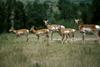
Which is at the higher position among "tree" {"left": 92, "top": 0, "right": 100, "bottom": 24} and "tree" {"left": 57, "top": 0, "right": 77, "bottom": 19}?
"tree" {"left": 92, "top": 0, "right": 100, "bottom": 24}

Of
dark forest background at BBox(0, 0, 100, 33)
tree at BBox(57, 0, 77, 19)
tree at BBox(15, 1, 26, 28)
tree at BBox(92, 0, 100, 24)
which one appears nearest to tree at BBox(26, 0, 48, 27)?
dark forest background at BBox(0, 0, 100, 33)

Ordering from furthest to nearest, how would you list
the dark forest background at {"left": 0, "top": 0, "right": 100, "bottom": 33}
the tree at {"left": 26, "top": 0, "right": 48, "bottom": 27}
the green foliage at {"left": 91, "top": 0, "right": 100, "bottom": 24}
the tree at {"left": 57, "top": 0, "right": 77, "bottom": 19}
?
the tree at {"left": 57, "top": 0, "right": 77, "bottom": 19} → the tree at {"left": 26, "top": 0, "right": 48, "bottom": 27} → the dark forest background at {"left": 0, "top": 0, "right": 100, "bottom": 33} → the green foliage at {"left": 91, "top": 0, "right": 100, "bottom": 24}

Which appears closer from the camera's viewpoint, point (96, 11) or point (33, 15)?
point (96, 11)

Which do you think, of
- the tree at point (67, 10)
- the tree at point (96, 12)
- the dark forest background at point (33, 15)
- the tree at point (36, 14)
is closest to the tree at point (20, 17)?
the dark forest background at point (33, 15)

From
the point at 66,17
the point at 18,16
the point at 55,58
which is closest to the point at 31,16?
the point at 18,16

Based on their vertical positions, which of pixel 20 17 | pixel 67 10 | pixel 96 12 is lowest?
pixel 67 10

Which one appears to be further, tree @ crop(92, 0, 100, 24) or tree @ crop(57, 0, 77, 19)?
tree @ crop(57, 0, 77, 19)

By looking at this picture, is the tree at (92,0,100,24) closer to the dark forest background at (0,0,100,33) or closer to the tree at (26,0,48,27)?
the dark forest background at (0,0,100,33)

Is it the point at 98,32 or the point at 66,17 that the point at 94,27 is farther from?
the point at 66,17

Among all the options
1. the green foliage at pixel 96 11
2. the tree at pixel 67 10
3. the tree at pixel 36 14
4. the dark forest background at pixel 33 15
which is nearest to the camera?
the green foliage at pixel 96 11

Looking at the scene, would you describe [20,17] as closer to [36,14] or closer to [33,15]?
[33,15]

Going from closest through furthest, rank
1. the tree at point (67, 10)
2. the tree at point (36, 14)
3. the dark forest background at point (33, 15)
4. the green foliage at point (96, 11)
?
the green foliage at point (96, 11) < the dark forest background at point (33, 15) < the tree at point (36, 14) < the tree at point (67, 10)

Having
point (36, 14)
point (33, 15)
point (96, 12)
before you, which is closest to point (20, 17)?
point (33, 15)

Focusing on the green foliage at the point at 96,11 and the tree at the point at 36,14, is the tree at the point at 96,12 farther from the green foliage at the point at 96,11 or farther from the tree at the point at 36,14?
the tree at the point at 36,14
